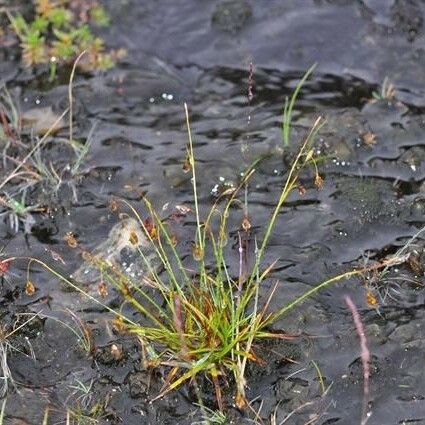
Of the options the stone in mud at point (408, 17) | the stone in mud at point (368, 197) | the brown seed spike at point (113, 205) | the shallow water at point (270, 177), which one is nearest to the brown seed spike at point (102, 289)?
the shallow water at point (270, 177)

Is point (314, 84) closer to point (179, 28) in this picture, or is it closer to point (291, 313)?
point (179, 28)

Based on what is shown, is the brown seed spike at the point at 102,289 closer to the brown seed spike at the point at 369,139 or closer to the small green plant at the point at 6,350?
the small green plant at the point at 6,350

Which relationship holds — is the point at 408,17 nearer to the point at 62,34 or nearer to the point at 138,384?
the point at 62,34

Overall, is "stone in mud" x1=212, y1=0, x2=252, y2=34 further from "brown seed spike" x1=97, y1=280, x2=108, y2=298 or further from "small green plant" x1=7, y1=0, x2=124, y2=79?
"brown seed spike" x1=97, y1=280, x2=108, y2=298

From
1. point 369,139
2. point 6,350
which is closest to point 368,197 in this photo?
point 369,139

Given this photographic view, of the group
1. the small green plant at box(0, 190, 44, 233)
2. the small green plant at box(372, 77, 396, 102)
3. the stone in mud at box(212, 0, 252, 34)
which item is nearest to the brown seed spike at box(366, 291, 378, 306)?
the small green plant at box(372, 77, 396, 102)
